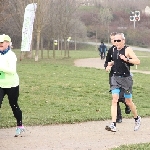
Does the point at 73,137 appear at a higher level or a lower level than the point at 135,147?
lower

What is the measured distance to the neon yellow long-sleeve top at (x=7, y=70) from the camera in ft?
24.4

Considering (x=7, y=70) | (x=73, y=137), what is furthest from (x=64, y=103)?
(x=7, y=70)

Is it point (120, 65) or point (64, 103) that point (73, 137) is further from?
point (64, 103)

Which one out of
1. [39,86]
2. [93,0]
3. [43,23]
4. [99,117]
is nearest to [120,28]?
[93,0]

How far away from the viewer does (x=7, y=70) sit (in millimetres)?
7410

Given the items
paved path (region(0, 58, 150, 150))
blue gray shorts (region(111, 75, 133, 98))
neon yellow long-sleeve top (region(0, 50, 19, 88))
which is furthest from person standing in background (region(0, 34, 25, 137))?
blue gray shorts (region(111, 75, 133, 98))

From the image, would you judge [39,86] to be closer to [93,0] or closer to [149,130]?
[149,130]

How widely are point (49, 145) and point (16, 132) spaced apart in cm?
98

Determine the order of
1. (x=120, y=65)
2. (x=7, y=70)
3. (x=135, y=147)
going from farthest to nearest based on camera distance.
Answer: (x=120, y=65) → (x=7, y=70) → (x=135, y=147)

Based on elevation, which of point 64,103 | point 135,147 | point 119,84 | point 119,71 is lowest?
point 64,103

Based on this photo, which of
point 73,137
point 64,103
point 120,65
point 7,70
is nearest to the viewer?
point 7,70

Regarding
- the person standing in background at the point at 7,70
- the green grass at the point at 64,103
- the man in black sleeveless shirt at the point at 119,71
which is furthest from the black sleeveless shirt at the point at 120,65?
the person standing in background at the point at 7,70

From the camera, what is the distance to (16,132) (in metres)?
7.75

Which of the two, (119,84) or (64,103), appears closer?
(119,84)
